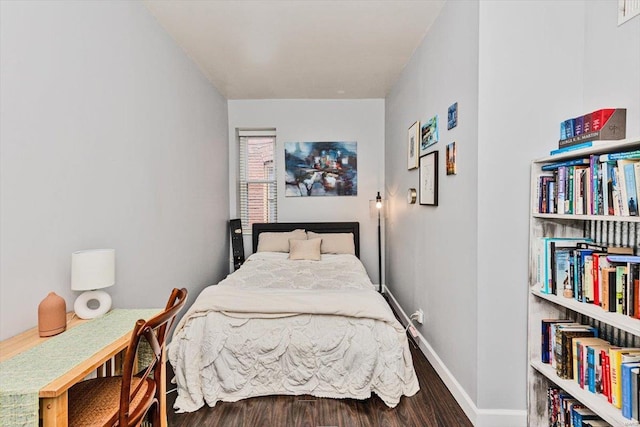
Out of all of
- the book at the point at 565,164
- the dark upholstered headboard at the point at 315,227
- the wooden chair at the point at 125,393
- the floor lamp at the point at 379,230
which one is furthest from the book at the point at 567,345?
the dark upholstered headboard at the point at 315,227

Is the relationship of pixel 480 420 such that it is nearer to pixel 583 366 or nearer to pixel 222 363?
pixel 583 366

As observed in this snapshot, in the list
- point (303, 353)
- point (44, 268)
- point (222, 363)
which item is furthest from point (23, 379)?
point (303, 353)

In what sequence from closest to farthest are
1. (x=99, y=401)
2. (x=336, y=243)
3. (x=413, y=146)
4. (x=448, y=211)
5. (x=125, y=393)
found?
(x=125, y=393) → (x=99, y=401) → (x=448, y=211) → (x=413, y=146) → (x=336, y=243)

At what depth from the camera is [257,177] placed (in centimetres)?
510

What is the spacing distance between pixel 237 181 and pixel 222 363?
316 cm

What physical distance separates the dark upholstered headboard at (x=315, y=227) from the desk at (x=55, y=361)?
315cm

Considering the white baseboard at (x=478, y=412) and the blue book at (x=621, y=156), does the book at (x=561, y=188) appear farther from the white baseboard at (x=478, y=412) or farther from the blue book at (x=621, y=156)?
the white baseboard at (x=478, y=412)

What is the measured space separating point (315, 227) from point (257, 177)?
1.19 metres

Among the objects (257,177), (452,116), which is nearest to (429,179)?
(452,116)

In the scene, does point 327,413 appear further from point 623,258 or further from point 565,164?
point 565,164

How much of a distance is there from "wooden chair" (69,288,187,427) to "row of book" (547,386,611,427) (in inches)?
76.4

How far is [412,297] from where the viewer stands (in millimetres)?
3371

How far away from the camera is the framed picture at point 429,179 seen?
266 cm

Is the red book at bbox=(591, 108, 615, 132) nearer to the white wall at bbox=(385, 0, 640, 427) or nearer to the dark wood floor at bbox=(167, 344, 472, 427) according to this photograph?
the white wall at bbox=(385, 0, 640, 427)
